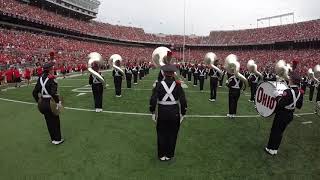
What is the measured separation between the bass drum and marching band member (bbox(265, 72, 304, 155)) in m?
0.12

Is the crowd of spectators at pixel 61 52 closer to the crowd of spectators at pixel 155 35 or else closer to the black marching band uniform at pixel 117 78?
the crowd of spectators at pixel 155 35

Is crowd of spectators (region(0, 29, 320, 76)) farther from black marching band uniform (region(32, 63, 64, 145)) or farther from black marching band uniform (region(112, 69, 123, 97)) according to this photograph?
black marching band uniform (region(32, 63, 64, 145))

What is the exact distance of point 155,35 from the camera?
96.6 metres

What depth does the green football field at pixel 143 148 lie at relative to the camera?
6.18m

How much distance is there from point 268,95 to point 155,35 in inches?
3566

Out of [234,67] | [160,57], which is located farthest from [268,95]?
[234,67]

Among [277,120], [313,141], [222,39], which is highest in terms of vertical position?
[222,39]

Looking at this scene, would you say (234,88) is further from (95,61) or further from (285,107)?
(95,61)

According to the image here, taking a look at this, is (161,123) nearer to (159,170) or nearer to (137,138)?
(159,170)

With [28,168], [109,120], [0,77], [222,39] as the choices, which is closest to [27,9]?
[0,77]

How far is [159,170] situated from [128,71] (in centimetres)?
1471

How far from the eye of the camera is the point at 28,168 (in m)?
6.23

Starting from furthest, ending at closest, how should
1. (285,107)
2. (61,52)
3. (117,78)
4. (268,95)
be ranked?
(61,52) < (117,78) < (268,95) < (285,107)

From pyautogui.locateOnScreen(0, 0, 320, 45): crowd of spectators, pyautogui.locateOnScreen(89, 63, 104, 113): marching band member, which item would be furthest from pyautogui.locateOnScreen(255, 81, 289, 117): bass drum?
pyautogui.locateOnScreen(0, 0, 320, 45): crowd of spectators
